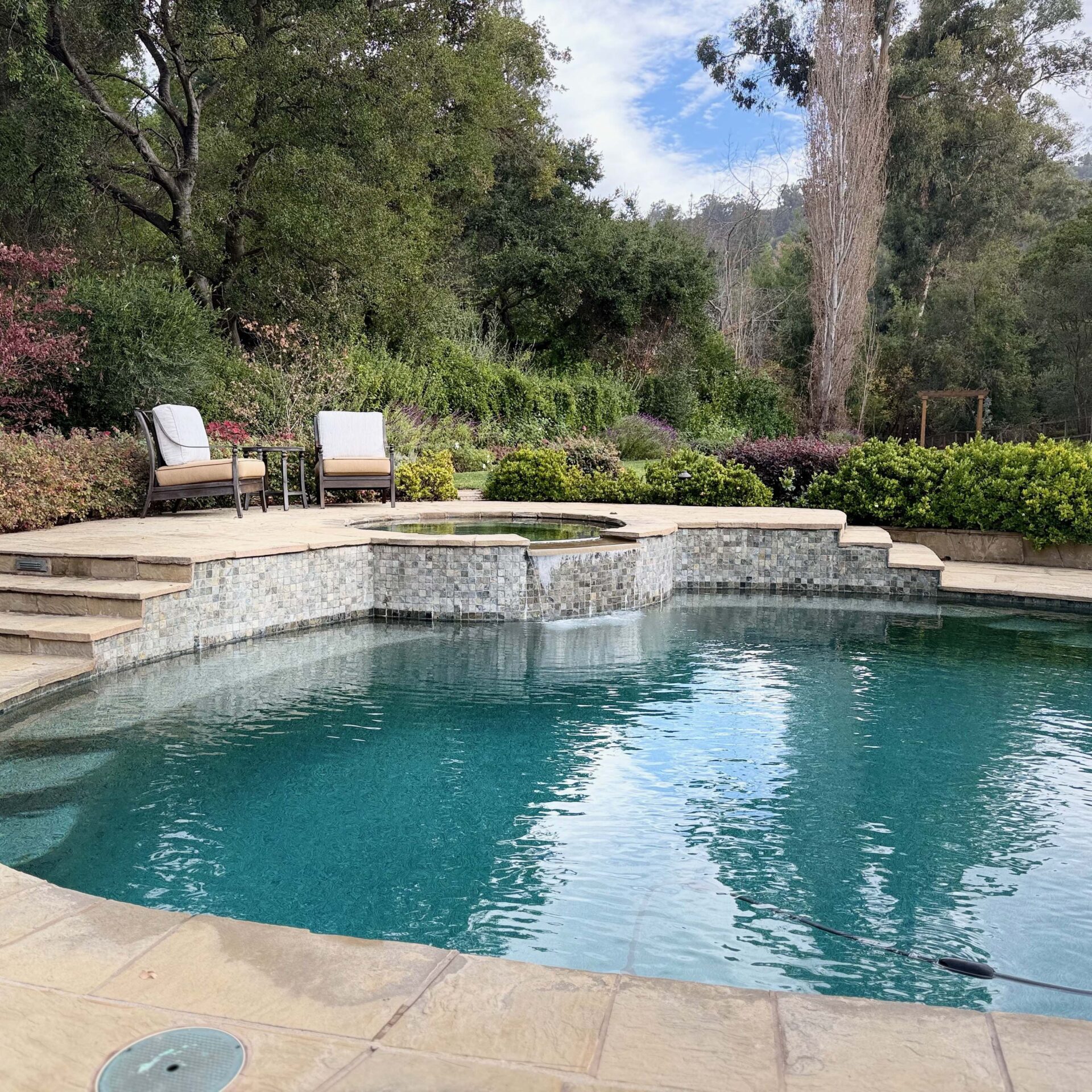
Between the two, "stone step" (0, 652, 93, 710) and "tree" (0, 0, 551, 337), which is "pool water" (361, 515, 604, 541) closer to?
"stone step" (0, 652, 93, 710)

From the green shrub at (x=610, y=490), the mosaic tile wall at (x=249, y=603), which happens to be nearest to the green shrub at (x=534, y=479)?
the green shrub at (x=610, y=490)

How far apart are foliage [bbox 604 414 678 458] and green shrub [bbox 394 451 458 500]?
13.8ft

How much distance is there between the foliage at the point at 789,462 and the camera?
992cm

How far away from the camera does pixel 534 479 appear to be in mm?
10398

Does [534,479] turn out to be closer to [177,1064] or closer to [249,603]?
[249,603]

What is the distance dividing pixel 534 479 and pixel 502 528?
2346 mm

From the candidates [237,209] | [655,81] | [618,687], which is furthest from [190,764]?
[655,81]

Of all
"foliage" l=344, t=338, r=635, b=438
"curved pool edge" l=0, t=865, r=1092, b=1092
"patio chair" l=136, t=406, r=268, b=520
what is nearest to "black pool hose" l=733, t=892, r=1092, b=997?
"curved pool edge" l=0, t=865, r=1092, b=1092

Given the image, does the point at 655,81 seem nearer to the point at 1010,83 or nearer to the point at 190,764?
the point at 1010,83

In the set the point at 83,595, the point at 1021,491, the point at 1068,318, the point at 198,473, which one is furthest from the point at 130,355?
the point at 1068,318

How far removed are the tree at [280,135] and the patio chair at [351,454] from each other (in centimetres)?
521

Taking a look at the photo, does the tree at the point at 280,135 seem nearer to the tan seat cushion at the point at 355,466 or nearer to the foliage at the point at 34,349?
the foliage at the point at 34,349

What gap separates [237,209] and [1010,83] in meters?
22.6

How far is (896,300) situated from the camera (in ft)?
82.2
